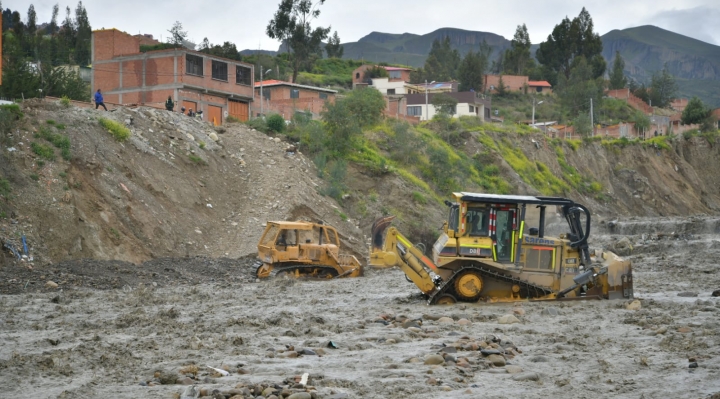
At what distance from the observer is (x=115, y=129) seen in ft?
116

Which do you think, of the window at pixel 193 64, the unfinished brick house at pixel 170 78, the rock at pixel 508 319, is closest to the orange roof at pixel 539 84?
the unfinished brick house at pixel 170 78

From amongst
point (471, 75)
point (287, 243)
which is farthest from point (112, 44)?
point (471, 75)

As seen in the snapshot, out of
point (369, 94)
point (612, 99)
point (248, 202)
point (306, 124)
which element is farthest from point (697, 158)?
point (248, 202)

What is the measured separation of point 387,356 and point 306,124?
33960 millimetres

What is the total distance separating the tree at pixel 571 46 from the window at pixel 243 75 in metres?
72.1

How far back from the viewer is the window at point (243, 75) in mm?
57091

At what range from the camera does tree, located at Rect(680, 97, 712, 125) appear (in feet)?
343

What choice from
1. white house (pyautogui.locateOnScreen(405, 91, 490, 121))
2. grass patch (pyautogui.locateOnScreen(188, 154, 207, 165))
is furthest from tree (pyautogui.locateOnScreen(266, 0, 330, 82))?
grass patch (pyautogui.locateOnScreen(188, 154, 207, 165))

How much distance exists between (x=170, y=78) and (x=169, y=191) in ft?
66.5

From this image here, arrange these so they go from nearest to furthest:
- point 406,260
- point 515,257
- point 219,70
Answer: point 515,257 → point 406,260 → point 219,70

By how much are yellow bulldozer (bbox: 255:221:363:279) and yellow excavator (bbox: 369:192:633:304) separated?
8944 millimetres

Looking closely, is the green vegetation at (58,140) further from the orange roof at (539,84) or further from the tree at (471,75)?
the orange roof at (539,84)

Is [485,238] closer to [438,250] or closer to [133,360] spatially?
[438,250]

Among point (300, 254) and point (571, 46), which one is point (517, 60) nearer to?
point (571, 46)
